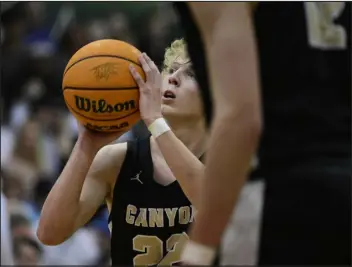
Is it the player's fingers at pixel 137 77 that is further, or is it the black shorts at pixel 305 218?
the player's fingers at pixel 137 77

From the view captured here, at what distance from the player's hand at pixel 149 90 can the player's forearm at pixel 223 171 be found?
1.02m

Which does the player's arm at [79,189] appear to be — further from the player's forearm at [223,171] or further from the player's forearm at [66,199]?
the player's forearm at [223,171]

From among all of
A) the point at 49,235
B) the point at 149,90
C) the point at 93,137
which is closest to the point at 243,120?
the point at 149,90

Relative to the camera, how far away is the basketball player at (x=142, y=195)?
12.4 ft

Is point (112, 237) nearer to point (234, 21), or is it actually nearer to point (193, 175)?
point (193, 175)

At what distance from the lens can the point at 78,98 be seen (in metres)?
3.43

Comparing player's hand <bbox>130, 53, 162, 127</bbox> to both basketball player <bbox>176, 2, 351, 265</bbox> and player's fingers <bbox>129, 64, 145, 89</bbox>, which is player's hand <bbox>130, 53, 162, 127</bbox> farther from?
basketball player <bbox>176, 2, 351, 265</bbox>

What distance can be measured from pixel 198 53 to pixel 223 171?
33 cm

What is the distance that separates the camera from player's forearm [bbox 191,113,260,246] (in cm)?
230

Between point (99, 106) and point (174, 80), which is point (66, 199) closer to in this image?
point (99, 106)

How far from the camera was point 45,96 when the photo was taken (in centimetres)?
1161

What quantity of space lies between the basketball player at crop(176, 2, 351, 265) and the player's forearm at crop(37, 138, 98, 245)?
122cm

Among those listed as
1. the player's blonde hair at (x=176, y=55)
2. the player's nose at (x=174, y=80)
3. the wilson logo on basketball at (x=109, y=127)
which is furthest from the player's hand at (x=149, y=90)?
the player's blonde hair at (x=176, y=55)

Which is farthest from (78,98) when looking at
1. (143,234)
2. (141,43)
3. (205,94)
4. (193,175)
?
(141,43)
